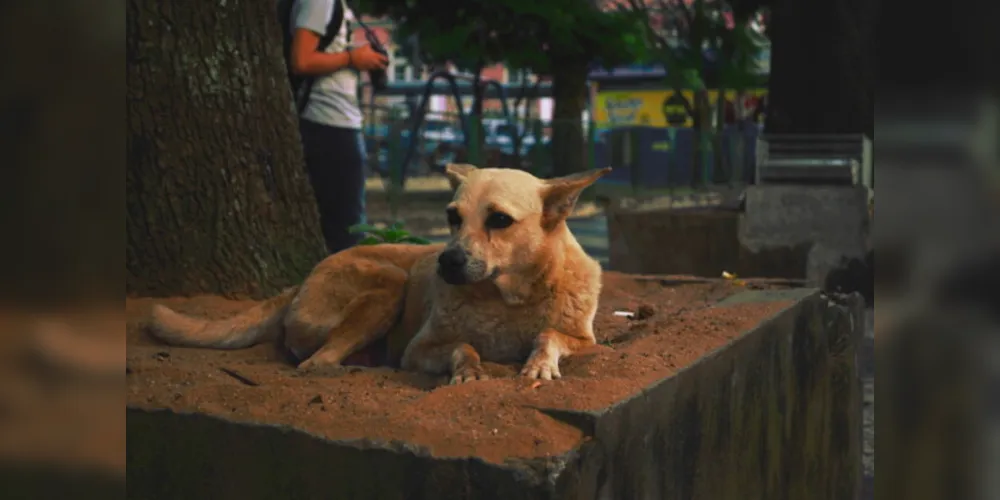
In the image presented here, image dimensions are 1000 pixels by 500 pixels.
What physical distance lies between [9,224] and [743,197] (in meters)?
9.58

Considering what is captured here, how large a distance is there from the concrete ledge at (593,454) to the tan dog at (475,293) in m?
0.46

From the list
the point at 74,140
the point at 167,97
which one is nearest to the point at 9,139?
the point at 74,140

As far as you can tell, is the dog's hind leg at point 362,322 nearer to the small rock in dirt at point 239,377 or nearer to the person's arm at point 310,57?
the small rock in dirt at point 239,377

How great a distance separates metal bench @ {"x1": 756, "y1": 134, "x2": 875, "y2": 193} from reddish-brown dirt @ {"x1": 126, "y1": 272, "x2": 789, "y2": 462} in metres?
5.17

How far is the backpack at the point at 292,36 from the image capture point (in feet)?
21.3

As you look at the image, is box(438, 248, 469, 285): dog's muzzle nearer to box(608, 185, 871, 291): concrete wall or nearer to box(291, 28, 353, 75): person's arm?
box(291, 28, 353, 75): person's arm

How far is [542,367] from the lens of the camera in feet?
12.4

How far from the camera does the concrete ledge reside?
9.67 feet

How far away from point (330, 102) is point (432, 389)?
10.5 ft

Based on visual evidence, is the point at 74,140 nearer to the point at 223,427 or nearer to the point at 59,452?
the point at 59,452

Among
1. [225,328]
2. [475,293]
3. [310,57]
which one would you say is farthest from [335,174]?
[475,293]

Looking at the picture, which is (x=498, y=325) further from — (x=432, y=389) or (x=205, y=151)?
(x=205, y=151)

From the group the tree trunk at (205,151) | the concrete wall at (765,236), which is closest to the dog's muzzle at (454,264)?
the tree trunk at (205,151)

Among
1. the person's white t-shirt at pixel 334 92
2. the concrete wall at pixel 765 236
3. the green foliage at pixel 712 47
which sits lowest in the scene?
the concrete wall at pixel 765 236
